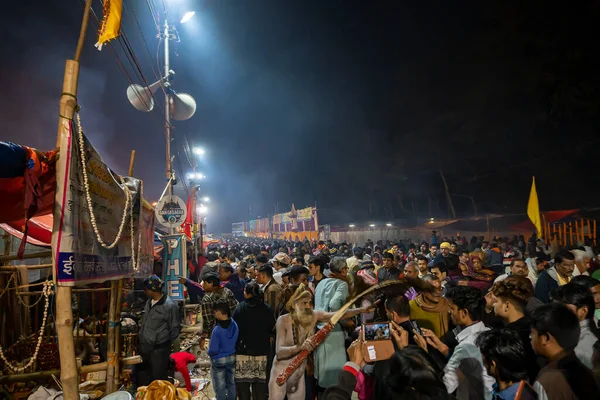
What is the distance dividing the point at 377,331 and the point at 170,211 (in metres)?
6.75

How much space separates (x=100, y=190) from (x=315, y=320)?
2764 millimetres

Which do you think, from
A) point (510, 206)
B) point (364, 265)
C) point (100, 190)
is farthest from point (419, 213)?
point (100, 190)

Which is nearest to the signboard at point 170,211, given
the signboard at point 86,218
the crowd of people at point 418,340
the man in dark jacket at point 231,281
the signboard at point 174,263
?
the signboard at point 174,263

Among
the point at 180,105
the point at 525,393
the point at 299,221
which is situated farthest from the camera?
the point at 299,221

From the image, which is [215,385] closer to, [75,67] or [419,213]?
[75,67]

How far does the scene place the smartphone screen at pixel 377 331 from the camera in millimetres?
2938

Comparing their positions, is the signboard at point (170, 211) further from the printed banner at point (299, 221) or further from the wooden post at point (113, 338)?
the printed banner at point (299, 221)

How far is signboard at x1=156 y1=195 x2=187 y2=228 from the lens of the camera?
8.23 meters

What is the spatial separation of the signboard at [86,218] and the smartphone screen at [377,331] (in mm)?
2441

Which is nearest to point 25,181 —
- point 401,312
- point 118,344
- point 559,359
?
point 118,344

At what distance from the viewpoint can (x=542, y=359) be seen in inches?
113

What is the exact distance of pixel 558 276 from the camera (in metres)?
6.31

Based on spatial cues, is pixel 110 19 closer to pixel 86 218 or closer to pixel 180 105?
pixel 86 218

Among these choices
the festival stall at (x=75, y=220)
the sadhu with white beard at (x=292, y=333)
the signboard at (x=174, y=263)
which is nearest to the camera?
the festival stall at (x=75, y=220)
